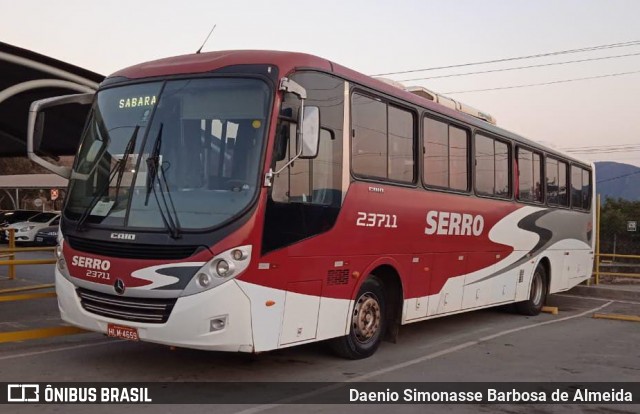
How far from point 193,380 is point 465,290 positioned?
16.3 feet

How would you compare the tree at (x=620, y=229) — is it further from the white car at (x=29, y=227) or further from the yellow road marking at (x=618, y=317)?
the yellow road marking at (x=618, y=317)

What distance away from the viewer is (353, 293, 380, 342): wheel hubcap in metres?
7.78

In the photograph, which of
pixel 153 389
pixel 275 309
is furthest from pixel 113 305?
pixel 275 309

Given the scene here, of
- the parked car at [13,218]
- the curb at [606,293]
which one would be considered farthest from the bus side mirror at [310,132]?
the parked car at [13,218]

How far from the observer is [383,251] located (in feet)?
26.5

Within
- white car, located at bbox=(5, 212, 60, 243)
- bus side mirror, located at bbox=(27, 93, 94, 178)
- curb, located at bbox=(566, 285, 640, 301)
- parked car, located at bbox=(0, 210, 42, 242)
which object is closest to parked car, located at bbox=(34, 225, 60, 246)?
white car, located at bbox=(5, 212, 60, 243)

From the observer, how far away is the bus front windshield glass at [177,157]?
620 centimetres

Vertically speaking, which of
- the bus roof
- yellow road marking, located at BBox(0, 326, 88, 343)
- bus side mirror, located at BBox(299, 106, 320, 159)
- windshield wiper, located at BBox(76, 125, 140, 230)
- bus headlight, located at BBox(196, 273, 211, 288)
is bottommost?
yellow road marking, located at BBox(0, 326, 88, 343)

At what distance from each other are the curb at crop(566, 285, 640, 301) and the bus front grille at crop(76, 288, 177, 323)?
42.6 feet

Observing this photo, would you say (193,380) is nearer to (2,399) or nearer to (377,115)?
(2,399)

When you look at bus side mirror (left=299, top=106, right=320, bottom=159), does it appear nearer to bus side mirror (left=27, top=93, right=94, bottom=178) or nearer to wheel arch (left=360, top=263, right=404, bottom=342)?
wheel arch (left=360, top=263, right=404, bottom=342)

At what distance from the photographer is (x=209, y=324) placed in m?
5.95

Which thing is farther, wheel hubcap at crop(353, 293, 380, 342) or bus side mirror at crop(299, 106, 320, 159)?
wheel hubcap at crop(353, 293, 380, 342)

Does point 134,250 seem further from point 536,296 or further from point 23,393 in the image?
point 536,296
